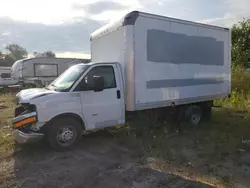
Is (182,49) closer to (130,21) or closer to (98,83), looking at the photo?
(130,21)

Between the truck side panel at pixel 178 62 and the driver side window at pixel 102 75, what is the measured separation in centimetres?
63

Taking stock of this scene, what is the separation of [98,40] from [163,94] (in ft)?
9.19

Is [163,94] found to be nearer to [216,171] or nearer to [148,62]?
[148,62]

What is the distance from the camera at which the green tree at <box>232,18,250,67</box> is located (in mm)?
18109

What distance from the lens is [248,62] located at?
18.3m

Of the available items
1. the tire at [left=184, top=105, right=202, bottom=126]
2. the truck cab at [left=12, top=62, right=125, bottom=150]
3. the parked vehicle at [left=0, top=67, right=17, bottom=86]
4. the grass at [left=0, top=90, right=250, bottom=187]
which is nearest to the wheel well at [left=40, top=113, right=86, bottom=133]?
the truck cab at [left=12, top=62, right=125, bottom=150]

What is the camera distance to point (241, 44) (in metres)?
19.2

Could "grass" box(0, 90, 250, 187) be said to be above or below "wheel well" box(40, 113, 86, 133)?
below

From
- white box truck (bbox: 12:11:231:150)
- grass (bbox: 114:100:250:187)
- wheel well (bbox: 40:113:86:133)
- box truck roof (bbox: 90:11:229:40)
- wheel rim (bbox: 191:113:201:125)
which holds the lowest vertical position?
grass (bbox: 114:100:250:187)

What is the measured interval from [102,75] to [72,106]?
1099 mm

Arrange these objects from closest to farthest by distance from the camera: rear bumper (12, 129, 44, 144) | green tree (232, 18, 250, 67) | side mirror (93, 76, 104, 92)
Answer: rear bumper (12, 129, 44, 144) < side mirror (93, 76, 104, 92) < green tree (232, 18, 250, 67)

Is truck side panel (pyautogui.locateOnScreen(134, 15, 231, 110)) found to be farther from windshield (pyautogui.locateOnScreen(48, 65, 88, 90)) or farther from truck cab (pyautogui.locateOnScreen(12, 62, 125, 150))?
windshield (pyautogui.locateOnScreen(48, 65, 88, 90))

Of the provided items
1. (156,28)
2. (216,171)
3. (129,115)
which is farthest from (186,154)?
(156,28)

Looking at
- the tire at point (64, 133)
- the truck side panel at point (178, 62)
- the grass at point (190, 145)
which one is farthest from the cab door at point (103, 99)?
the grass at point (190, 145)
